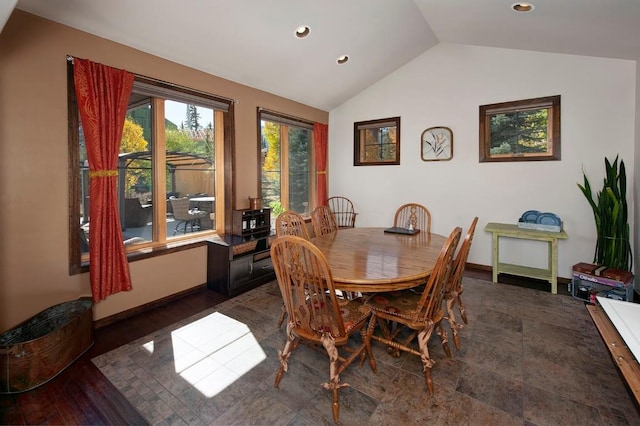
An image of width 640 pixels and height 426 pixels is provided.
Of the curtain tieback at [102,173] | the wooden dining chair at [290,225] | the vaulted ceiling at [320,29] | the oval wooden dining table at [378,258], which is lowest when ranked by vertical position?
the oval wooden dining table at [378,258]

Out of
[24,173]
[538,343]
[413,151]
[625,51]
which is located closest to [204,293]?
[24,173]

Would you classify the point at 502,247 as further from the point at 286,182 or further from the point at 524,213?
the point at 286,182

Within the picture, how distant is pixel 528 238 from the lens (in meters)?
3.58

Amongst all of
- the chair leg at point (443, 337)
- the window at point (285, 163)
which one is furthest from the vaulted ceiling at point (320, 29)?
the chair leg at point (443, 337)

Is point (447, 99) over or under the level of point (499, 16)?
under

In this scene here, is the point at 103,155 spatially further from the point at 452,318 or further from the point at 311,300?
the point at 452,318

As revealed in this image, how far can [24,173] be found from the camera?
2229 millimetres

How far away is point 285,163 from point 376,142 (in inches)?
63.9

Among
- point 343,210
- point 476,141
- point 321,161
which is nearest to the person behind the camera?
point 476,141

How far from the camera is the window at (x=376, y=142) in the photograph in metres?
5.03

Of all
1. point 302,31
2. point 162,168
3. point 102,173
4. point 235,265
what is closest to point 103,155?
point 102,173

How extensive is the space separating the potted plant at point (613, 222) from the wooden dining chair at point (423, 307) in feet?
8.02

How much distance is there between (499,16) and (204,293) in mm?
4268

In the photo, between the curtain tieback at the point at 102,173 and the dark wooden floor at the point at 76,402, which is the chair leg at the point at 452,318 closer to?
→ the dark wooden floor at the point at 76,402
